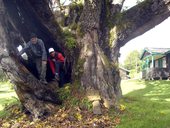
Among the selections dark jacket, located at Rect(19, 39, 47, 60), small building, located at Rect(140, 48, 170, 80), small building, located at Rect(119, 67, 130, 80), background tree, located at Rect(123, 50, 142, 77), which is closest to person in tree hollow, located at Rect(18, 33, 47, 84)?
dark jacket, located at Rect(19, 39, 47, 60)

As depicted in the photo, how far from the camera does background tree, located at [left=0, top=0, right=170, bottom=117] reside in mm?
9594

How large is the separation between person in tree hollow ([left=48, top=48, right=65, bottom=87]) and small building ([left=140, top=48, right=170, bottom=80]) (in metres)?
25.0

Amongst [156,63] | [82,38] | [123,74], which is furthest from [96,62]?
[123,74]

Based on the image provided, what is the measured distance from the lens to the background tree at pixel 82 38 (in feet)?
31.5

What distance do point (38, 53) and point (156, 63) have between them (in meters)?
34.9

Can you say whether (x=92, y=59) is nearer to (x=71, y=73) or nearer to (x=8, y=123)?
(x=71, y=73)

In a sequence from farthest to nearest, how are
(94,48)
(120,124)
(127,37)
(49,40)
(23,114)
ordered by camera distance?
(127,37)
(49,40)
(94,48)
(23,114)
(120,124)

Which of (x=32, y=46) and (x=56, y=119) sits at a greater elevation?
(x=32, y=46)

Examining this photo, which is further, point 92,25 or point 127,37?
point 127,37

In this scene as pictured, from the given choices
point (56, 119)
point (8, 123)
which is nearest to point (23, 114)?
point (8, 123)

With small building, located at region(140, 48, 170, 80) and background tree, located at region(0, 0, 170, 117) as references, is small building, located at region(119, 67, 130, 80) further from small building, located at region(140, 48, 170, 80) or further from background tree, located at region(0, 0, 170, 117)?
background tree, located at region(0, 0, 170, 117)

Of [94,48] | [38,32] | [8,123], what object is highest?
[38,32]

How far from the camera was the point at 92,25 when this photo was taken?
452 inches

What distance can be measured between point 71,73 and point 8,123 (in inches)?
122
